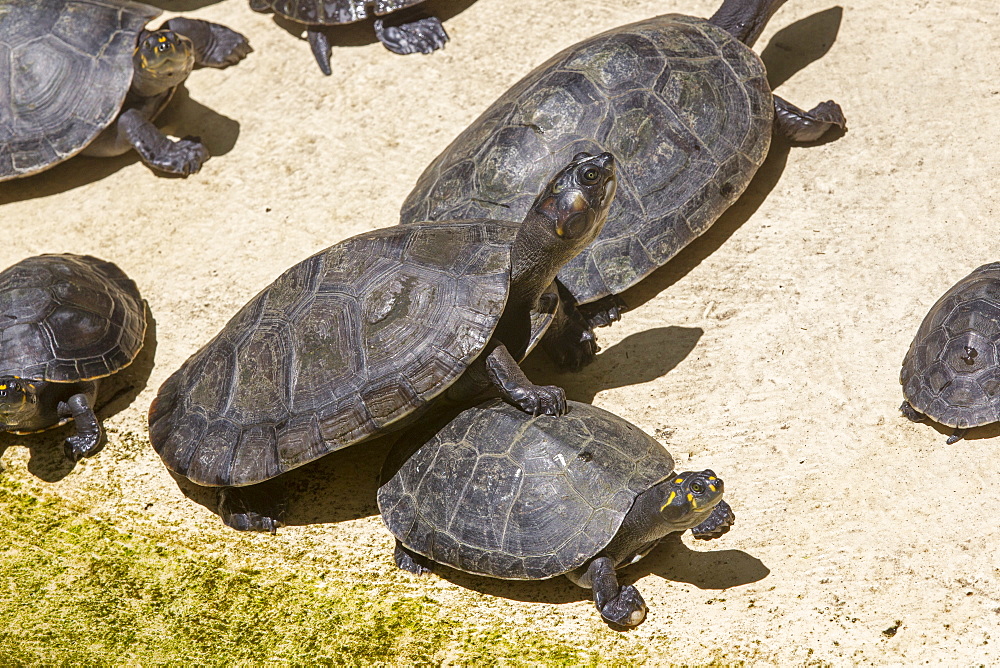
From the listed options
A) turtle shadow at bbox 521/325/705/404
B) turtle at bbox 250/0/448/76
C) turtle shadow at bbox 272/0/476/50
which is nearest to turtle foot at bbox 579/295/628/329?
turtle shadow at bbox 521/325/705/404

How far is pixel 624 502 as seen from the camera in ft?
12.7

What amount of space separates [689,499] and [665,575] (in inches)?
24.0

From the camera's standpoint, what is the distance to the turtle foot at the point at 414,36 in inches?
288

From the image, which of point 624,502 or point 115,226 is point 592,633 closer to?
point 624,502

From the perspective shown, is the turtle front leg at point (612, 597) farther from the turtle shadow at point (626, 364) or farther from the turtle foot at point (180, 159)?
the turtle foot at point (180, 159)

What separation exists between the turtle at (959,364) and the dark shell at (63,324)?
4.48 metres

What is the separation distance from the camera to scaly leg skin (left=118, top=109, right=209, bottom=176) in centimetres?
674

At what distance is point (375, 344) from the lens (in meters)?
4.32

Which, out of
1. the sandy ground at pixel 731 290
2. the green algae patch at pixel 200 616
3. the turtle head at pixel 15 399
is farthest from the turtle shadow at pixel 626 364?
the turtle head at pixel 15 399

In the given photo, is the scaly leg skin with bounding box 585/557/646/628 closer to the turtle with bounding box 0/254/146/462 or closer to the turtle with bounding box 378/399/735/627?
the turtle with bounding box 378/399/735/627

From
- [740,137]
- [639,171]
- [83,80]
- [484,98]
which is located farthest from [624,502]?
[83,80]

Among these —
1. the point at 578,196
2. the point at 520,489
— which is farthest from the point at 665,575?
the point at 578,196

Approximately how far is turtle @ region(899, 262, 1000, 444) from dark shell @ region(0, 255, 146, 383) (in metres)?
4.48

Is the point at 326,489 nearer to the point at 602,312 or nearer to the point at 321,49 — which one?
the point at 602,312
